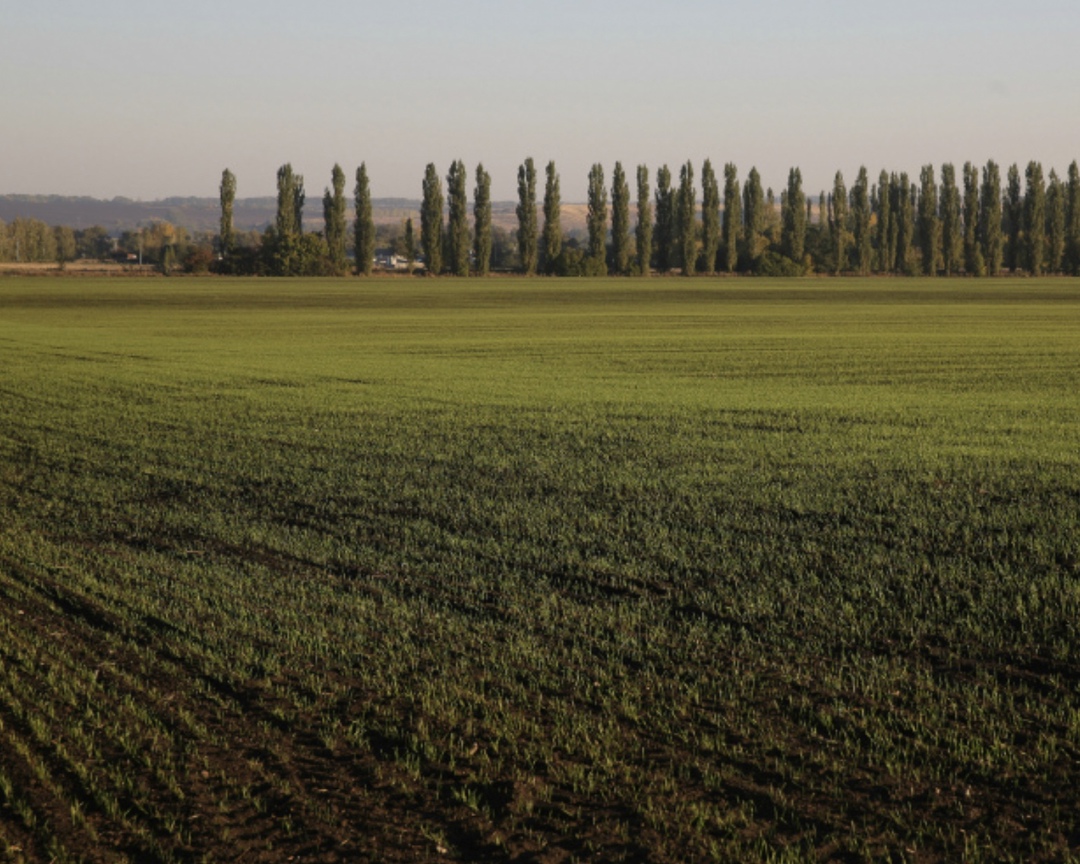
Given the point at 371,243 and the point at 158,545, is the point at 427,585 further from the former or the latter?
the point at 371,243

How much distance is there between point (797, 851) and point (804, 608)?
383 cm

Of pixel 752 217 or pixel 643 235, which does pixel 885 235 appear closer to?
pixel 752 217

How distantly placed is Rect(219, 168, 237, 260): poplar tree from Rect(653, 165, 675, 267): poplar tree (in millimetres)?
42029

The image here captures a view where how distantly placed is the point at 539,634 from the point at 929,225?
134 meters

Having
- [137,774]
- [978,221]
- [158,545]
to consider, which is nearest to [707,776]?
[137,774]

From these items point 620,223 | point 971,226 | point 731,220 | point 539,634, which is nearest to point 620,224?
point 620,223

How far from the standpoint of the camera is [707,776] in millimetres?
6223

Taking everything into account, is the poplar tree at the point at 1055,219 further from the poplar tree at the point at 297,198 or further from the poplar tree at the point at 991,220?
the poplar tree at the point at 297,198

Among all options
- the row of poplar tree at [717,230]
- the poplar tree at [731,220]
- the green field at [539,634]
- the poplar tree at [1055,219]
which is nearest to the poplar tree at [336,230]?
the row of poplar tree at [717,230]

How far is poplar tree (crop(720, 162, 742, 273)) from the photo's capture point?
5079 inches

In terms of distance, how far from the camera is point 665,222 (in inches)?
5118

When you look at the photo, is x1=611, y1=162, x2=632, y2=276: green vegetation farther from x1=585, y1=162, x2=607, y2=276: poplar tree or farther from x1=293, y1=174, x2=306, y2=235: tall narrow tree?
x1=293, y1=174, x2=306, y2=235: tall narrow tree

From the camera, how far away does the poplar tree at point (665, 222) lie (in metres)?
130

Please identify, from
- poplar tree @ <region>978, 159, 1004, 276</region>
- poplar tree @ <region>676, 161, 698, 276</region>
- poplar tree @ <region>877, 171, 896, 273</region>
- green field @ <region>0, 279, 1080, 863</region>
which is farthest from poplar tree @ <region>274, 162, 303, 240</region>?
green field @ <region>0, 279, 1080, 863</region>
